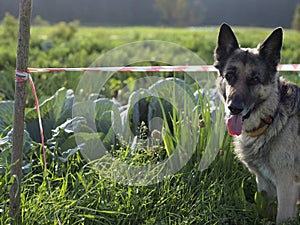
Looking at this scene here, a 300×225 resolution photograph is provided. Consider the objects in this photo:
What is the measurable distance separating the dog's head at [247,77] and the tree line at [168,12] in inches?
2681

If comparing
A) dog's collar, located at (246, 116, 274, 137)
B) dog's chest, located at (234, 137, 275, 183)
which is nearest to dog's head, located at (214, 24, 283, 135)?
dog's collar, located at (246, 116, 274, 137)

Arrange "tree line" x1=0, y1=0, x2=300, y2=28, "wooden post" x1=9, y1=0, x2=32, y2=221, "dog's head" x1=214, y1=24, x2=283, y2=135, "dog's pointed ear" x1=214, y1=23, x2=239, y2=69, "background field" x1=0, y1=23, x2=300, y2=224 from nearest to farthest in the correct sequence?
"wooden post" x1=9, y1=0, x2=32, y2=221 → "background field" x1=0, y1=23, x2=300, y2=224 → "dog's head" x1=214, y1=24, x2=283, y2=135 → "dog's pointed ear" x1=214, y1=23, x2=239, y2=69 → "tree line" x1=0, y1=0, x2=300, y2=28

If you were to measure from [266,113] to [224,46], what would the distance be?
1.88ft

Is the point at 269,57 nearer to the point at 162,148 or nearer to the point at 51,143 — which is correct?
the point at 162,148

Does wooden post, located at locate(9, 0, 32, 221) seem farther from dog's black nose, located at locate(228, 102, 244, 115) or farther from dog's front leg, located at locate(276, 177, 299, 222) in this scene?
dog's front leg, located at locate(276, 177, 299, 222)

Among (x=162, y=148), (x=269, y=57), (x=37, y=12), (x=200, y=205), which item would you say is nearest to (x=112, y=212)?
(x=200, y=205)

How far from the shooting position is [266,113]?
9.26ft

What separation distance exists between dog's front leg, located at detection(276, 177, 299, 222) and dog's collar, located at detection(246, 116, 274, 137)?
13.4 inches

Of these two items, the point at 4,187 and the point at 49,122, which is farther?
the point at 49,122

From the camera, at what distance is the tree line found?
2763 inches

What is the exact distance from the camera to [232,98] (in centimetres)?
262

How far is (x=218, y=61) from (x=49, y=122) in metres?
1.57

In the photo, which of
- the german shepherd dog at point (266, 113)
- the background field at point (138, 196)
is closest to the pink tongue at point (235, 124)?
the german shepherd dog at point (266, 113)

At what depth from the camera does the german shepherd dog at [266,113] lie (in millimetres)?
2699
